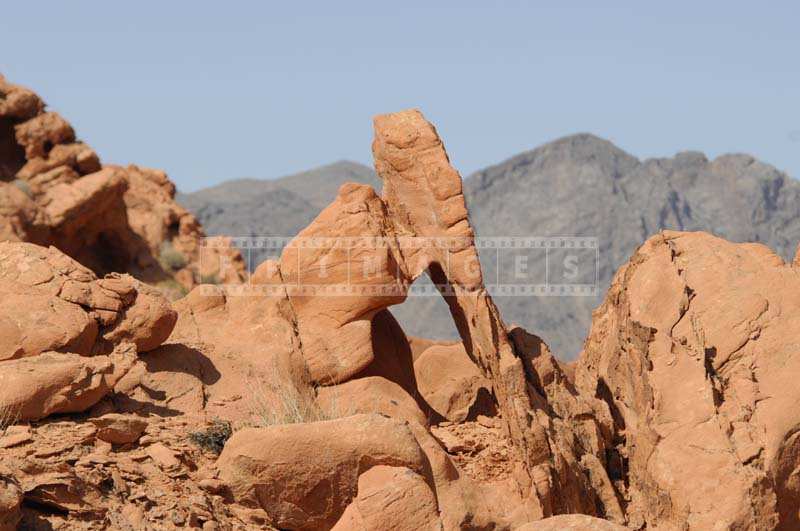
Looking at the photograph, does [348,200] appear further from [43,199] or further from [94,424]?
[43,199]

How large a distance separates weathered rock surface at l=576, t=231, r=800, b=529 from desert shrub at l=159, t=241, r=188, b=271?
2058cm

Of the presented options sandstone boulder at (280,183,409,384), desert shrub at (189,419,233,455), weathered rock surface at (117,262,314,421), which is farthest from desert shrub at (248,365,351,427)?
sandstone boulder at (280,183,409,384)

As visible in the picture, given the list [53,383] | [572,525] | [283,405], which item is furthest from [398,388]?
[572,525]

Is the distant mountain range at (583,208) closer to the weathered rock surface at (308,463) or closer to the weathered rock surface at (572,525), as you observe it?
the weathered rock surface at (308,463)

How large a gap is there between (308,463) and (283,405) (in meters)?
2.06

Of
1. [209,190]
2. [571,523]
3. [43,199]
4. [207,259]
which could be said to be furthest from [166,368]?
Answer: [209,190]

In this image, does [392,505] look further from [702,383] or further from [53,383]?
[702,383]

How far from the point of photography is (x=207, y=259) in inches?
1452

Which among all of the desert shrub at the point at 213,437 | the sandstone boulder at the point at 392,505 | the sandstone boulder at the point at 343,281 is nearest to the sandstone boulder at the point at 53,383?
the desert shrub at the point at 213,437

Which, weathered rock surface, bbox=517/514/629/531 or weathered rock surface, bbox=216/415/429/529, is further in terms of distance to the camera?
weathered rock surface, bbox=216/415/429/529

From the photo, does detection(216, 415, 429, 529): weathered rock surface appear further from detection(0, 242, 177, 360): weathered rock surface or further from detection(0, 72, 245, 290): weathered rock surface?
detection(0, 72, 245, 290): weathered rock surface

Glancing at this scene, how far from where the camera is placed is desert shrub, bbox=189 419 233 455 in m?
11.7

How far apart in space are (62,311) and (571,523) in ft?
18.7

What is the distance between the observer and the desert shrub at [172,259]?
115 ft
